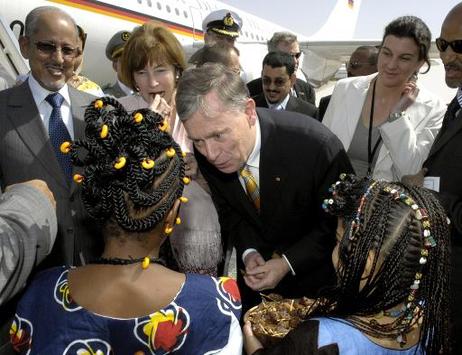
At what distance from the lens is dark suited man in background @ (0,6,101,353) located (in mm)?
2426

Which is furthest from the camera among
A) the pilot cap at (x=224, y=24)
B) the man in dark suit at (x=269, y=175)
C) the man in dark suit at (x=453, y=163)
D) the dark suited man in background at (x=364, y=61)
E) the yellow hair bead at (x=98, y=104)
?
the dark suited man in background at (x=364, y=61)

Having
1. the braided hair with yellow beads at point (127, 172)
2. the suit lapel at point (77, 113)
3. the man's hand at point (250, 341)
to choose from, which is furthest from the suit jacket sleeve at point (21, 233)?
the suit lapel at point (77, 113)

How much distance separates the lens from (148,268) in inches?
55.2

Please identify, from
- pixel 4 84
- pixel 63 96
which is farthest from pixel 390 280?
pixel 4 84

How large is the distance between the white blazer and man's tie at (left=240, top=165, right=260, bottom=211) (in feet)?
3.10

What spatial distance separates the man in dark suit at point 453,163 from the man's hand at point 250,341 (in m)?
1.10

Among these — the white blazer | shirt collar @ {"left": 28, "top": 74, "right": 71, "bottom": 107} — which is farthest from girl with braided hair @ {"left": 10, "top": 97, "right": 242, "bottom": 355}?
the white blazer

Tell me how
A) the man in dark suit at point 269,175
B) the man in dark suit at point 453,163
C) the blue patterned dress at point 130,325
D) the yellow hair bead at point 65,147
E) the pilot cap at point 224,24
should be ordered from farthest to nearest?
the pilot cap at point 224,24, the man in dark suit at point 269,175, the man in dark suit at point 453,163, the yellow hair bead at point 65,147, the blue patterned dress at point 130,325

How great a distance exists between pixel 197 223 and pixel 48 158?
940mm

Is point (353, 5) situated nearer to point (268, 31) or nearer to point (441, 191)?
point (268, 31)

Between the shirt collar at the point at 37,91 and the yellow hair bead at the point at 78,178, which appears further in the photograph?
the shirt collar at the point at 37,91

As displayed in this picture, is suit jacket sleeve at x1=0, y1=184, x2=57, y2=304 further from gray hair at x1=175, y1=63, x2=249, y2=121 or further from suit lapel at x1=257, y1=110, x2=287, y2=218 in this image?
suit lapel at x1=257, y1=110, x2=287, y2=218

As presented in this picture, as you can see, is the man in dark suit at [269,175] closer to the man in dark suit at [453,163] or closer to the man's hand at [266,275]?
the man's hand at [266,275]

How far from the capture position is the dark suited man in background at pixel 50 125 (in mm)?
2426
